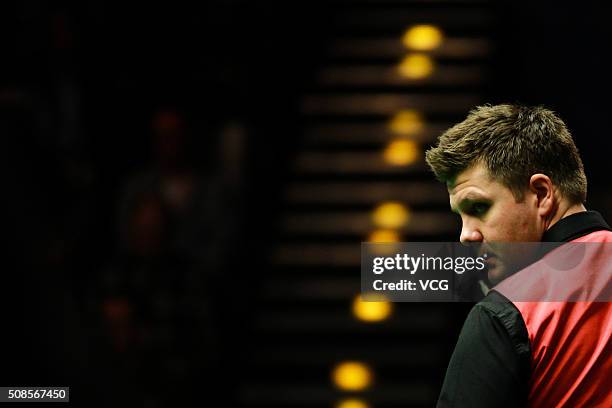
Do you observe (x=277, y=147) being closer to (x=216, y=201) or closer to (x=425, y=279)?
(x=216, y=201)

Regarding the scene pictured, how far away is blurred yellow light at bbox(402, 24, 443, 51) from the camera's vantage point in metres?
7.95

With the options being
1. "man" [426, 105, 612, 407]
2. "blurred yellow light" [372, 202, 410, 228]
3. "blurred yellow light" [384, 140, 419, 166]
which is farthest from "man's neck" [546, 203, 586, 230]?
"blurred yellow light" [384, 140, 419, 166]

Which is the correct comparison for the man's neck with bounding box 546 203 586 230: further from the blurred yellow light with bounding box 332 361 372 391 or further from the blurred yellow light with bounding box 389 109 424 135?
the blurred yellow light with bounding box 389 109 424 135

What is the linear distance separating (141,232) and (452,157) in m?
3.86

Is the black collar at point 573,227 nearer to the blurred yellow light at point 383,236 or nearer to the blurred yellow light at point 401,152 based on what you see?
the blurred yellow light at point 383,236

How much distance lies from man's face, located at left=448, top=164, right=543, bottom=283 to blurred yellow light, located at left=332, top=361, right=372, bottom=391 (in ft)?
14.1

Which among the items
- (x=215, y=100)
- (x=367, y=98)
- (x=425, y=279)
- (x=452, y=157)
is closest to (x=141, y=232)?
(x=215, y=100)

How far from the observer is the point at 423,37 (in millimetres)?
8031

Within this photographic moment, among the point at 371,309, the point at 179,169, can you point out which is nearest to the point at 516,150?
the point at 179,169

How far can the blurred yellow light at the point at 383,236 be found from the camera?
271 inches

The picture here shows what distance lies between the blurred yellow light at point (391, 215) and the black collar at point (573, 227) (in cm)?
497

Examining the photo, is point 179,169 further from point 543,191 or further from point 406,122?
point 543,191

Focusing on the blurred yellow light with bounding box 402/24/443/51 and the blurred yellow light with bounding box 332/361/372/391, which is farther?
the blurred yellow light with bounding box 402/24/443/51

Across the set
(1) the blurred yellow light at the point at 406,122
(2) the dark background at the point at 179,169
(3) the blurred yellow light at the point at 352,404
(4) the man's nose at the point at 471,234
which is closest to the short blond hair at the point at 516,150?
(4) the man's nose at the point at 471,234
